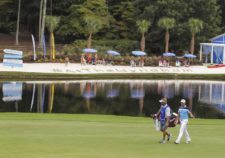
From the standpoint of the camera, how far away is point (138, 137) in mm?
16891

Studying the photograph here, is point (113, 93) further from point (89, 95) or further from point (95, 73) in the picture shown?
point (95, 73)

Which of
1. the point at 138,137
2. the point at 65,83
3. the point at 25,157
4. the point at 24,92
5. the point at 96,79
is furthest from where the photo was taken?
the point at 96,79

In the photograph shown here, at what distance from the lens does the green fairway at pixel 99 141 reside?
13383 mm

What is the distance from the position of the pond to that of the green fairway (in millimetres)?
7031

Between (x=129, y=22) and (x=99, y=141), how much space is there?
216 feet

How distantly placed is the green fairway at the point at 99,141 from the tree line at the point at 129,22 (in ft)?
168

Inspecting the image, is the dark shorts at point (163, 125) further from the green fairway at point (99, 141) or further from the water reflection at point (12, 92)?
the water reflection at point (12, 92)

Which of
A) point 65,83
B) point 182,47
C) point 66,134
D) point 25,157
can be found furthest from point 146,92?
point 182,47

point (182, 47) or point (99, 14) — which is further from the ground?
point (99, 14)

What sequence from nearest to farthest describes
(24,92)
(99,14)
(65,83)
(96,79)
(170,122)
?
(170,122), (24,92), (65,83), (96,79), (99,14)

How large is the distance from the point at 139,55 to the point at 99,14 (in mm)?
12059

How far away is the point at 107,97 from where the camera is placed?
35.4 metres

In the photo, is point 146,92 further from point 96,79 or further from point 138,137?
point 138,137

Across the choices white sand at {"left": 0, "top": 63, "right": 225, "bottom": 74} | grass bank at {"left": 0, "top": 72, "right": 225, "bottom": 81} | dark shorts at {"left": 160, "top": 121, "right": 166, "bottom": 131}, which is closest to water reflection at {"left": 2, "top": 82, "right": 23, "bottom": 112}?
grass bank at {"left": 0, "top": 72, "right": 225, "bottom": 81}
